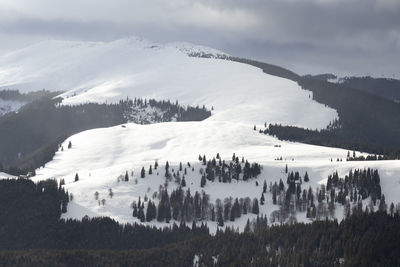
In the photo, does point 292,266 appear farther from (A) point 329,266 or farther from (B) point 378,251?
(B) point 378,251

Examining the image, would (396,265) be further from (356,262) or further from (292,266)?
(292,266)

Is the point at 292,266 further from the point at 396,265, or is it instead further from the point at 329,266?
the point at 396,265

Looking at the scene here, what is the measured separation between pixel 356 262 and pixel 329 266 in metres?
9.22

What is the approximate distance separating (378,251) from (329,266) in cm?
1425

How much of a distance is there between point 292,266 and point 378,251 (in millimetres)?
24277

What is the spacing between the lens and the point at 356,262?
192750 millimetres

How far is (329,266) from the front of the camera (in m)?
199

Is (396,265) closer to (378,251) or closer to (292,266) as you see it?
(378,251)

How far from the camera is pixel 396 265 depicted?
193m

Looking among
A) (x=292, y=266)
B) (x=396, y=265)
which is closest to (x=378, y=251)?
(x=396, y=265)

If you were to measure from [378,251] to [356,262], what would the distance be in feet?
32.1

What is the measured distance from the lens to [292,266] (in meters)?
200

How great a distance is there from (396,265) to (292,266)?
28181mm

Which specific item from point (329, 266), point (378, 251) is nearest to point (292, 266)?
point (329, 266)
